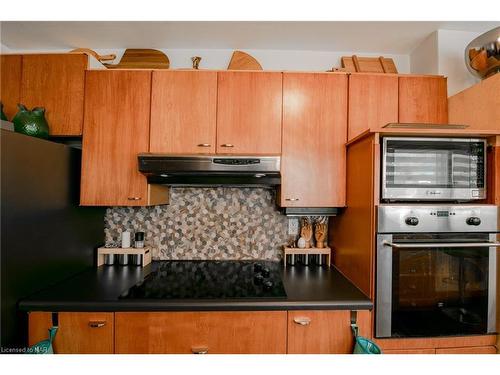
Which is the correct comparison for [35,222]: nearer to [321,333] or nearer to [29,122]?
[29,122]

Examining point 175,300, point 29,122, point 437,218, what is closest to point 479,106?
point 437,218

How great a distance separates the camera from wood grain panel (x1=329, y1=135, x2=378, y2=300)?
1462 mm

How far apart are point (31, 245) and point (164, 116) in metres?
0.98

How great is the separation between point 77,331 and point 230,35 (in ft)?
6.37

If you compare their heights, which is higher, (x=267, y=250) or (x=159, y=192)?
(x=159, y=192)

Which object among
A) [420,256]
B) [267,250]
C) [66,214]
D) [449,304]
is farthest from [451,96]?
[66,214]

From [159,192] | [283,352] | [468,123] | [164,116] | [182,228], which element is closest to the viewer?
[283,352]

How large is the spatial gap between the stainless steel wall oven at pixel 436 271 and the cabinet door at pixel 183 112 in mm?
1119

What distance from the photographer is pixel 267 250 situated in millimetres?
2131

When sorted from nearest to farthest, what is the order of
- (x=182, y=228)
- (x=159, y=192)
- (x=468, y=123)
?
(x=468, y=123) → (x=159, y=192) → (x=182, y=228)

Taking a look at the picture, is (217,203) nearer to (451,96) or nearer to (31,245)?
(31,245)

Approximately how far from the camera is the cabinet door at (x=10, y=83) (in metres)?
1.76

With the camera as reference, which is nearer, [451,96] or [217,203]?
[451,96]

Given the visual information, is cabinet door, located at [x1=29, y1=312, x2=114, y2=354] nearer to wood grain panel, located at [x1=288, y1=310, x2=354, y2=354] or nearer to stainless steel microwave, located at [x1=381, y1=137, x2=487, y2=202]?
wood grain panel, located at [x1=288, y1=310, x2=354, y2=354]
